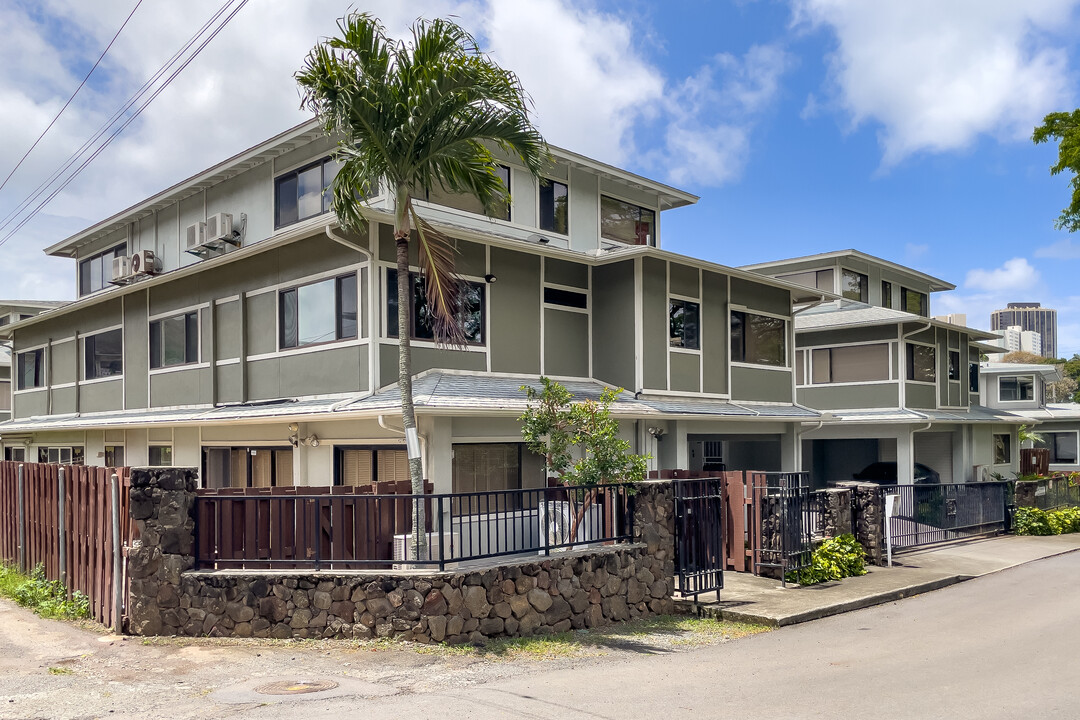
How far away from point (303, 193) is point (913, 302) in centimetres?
2767

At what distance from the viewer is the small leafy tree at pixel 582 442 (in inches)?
→ 468

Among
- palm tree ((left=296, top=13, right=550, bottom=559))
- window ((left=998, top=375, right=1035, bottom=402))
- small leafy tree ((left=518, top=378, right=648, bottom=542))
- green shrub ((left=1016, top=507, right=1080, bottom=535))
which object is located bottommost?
green shrub ((left=1016, top=507, right=1080, bottom=535))

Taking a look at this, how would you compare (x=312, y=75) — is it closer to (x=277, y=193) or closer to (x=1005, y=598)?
(x=277, y=193)

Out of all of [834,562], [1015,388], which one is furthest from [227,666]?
[1015,388]

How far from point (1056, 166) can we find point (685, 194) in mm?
10817

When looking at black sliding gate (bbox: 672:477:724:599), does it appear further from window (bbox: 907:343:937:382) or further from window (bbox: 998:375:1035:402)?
window (bbox: 998:375:1035:402)

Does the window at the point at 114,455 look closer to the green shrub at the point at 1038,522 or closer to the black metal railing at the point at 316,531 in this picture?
the black metal railing at the point at 316,531

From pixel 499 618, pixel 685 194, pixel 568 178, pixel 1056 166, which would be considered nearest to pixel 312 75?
pixel 499 618

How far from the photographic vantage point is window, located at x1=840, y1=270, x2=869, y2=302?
107 ft

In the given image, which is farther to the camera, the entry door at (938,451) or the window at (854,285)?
the window at (854,285)

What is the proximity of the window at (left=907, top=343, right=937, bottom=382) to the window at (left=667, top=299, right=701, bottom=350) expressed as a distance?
36.0 ft

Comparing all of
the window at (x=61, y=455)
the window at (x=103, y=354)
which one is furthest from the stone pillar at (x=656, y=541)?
the window at (x=61, y=455)

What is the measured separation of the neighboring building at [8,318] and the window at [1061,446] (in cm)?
4550

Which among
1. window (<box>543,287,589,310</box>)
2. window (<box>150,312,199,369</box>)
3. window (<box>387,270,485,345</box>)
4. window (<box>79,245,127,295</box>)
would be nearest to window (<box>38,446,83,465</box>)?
window (<box>79,245,127,295</box>)
